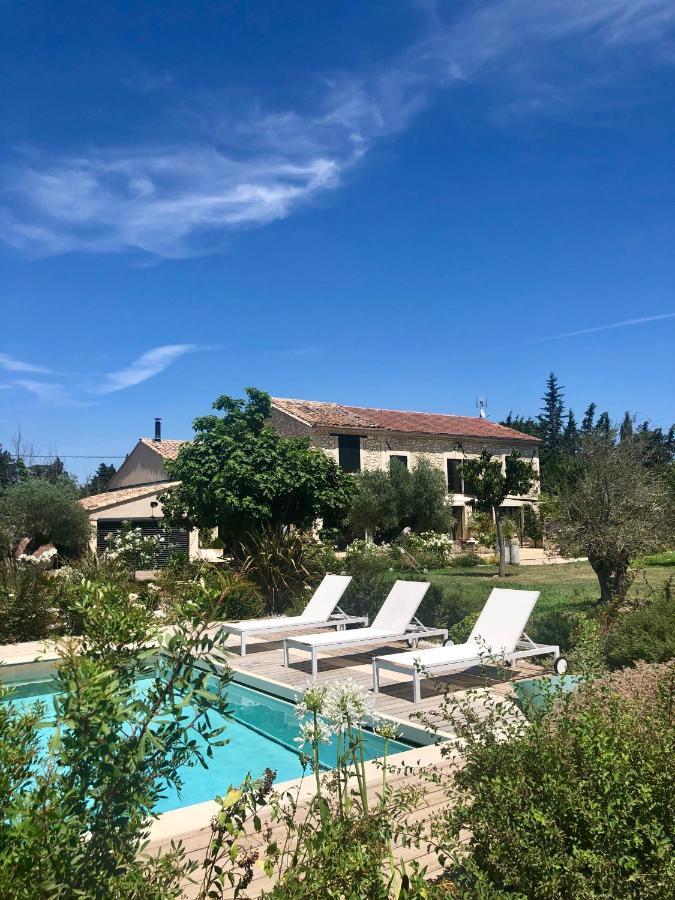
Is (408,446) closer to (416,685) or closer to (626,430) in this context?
(626,430)

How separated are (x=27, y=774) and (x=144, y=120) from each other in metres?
12.5

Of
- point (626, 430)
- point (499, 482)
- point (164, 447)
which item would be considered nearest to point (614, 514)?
point (626, 430)

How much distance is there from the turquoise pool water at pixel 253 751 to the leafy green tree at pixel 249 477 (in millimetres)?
6176

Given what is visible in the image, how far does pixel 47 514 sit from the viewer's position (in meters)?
23.3

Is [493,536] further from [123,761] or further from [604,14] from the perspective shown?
[123,761]

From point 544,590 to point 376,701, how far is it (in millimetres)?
9624

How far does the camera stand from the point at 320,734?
9.14ft

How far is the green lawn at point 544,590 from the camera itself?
8.44 meters

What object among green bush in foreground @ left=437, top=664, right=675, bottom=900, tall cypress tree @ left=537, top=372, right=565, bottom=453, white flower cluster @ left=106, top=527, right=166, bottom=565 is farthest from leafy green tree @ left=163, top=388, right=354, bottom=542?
tall cypress tree @ left=537, top=372, right=565, bottom=453

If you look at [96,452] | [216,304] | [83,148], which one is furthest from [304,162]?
[96,452]

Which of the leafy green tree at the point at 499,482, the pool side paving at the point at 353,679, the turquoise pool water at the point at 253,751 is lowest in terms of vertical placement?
the turquoise pool water at the point at 253,751

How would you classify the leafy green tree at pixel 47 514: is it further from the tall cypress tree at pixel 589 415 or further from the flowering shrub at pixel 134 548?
the tall cypress tree at pixel 589 415

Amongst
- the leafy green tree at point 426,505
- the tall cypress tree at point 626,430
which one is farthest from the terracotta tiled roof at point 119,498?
the tall cypress tree at point 626,430

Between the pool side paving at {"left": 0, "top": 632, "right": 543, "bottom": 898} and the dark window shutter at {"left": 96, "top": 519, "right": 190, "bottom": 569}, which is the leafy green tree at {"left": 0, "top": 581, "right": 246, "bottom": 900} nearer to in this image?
the pool side paving at {"left": 0, "top": 632, "right": 543, "bottom": 898}
